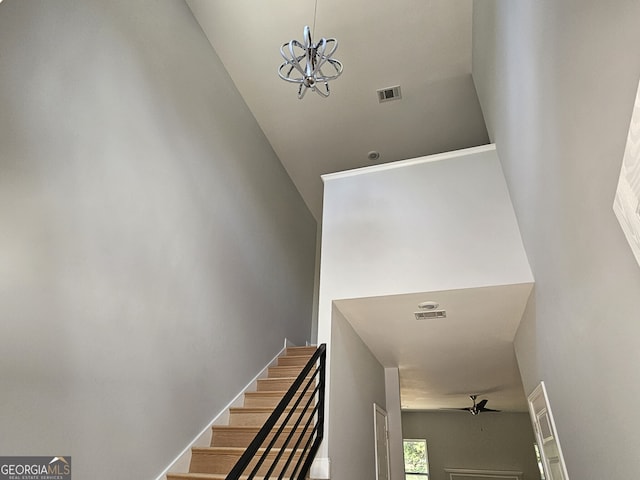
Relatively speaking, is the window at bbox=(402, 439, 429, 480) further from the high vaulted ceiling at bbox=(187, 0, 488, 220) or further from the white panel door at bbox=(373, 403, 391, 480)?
the high vaulted ceiling at bbox=(187, 0, 488, 220)

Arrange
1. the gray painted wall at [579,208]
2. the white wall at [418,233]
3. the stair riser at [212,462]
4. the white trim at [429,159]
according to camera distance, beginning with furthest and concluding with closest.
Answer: the white trim at [429,159] < the white wall at [418,233] < the stair riser at [212,462] < the gray painted wall at [579,208]

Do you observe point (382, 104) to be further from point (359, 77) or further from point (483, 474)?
point (483, 474)

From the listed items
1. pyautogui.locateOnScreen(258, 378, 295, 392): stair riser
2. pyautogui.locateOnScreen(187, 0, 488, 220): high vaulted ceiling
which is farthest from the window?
pyautogui.locateOnScreen(187, 0, 488, 220): high vaulted ceiling

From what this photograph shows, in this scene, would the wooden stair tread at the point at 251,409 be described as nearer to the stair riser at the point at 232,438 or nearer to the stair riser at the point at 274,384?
the stair riser at the point at 232,438

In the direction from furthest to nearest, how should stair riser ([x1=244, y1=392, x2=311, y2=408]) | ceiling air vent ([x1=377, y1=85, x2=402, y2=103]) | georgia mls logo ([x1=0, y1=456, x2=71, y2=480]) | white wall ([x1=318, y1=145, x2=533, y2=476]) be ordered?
1. ceiling air vent ([x1=377, y1=85, x2=402, y2=103])
2. stair riser ([x1=244, y1=392, x2=311, y2=408])
3. white wall ([x1=318, y1=145, x2=533, y2=476])
4. georgia mls logo ([x1=0, y1=456, x2=71, y2=480])

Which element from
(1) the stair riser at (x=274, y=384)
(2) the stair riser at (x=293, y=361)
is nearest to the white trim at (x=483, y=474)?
(2) the stair riser at (x=293, y=361)

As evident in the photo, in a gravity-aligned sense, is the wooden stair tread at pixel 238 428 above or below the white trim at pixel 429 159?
below

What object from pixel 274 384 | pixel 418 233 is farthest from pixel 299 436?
pixel 418 233

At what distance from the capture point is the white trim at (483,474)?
29.4 ft

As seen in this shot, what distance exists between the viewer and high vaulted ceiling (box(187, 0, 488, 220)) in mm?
4176

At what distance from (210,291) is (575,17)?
10.8ft

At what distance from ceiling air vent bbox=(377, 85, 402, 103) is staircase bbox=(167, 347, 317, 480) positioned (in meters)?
3.55

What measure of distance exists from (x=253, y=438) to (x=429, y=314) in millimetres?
1832

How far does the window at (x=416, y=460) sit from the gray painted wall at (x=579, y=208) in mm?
8084
